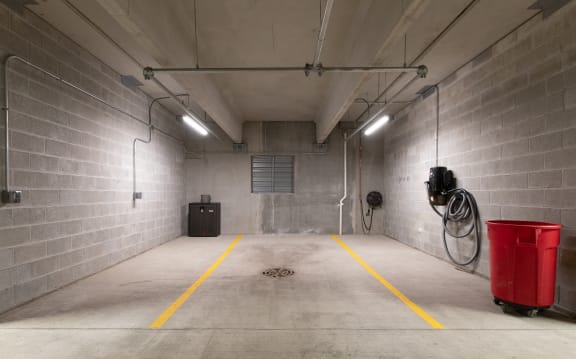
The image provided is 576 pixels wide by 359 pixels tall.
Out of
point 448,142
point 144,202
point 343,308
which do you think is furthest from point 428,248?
point 144,202

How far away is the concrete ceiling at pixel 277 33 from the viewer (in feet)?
10.2

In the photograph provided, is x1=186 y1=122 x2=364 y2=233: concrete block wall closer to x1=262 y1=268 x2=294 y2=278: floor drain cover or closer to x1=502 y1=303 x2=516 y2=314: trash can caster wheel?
x1=262 y1=268 x2=294 y2=278: floor drain cover

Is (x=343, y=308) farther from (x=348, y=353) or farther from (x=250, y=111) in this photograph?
(x=250, y=111)

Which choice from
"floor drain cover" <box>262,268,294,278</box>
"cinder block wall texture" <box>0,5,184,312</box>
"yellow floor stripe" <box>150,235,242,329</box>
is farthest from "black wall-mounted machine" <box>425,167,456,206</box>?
"cinder block wall texture" <box>0,5,184,312</box>

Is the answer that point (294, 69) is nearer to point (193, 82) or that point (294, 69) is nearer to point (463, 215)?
point (193, 82)

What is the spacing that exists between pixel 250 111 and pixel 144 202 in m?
3.69

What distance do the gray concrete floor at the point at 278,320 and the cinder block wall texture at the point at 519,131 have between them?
1050 mm

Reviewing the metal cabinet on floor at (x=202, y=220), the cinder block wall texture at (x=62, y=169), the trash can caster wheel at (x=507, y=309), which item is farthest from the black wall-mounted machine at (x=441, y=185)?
the cinder block wall texture at (x=62, y=169)

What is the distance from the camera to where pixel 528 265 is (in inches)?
113

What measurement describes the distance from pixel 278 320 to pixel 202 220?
588 centimetres

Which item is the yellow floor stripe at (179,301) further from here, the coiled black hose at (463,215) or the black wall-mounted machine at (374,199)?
the black wall-mounted machine at (374,199)

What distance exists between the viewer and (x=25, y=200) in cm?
331

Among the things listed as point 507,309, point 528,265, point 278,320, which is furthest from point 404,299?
point 278,320

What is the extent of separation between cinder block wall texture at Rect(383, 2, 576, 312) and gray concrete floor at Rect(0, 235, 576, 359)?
1.05m
